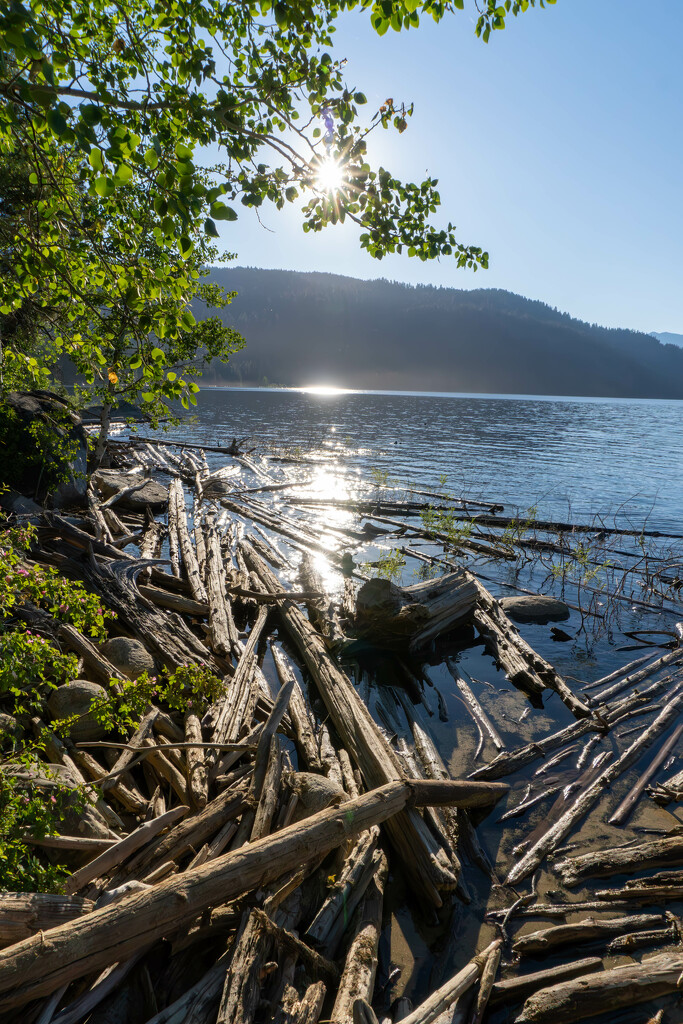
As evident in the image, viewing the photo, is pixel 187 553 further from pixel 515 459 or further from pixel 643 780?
pixel 515 459

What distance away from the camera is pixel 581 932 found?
4766mm

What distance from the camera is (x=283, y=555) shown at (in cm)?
1523

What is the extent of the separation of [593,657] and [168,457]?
78.4ft

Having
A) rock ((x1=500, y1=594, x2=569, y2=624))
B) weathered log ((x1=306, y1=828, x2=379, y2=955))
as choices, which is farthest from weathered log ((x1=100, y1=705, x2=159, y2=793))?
rock ((x1=500, y1=594, x2=569, y2=624))

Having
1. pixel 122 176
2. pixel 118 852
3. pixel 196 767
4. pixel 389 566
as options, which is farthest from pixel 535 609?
pixel 122 176

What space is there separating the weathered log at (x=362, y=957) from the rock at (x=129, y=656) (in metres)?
4.20

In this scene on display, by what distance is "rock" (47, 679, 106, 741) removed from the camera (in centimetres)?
598

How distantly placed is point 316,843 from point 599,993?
2430 millimetres

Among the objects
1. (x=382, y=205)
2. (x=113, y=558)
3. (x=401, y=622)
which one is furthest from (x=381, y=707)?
(x=382, y=205)

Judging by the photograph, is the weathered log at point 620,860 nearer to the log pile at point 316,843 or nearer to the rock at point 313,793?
the log pile at point 316,843

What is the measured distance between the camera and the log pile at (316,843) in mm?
3605

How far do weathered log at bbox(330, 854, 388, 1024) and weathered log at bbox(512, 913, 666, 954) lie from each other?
1312 mm

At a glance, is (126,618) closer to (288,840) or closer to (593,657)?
(288,840)

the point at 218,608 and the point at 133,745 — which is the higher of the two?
the point at 133,745
